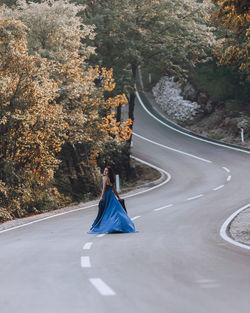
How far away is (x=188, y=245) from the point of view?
10.7 metres

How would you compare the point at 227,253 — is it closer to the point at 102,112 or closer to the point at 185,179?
the point at 102,112

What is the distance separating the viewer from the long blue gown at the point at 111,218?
13.3m

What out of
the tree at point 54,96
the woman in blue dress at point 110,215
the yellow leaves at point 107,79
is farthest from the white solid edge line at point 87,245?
the yellow leaves at point 107,79

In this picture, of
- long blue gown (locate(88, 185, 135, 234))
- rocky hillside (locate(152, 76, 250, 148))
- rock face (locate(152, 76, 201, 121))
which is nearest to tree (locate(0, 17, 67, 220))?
long blue gown (locate(88, 185, 135, 234))

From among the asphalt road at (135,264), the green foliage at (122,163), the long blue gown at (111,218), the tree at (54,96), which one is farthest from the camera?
the green foliage at (122,163)

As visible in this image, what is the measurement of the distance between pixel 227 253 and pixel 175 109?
134 ft

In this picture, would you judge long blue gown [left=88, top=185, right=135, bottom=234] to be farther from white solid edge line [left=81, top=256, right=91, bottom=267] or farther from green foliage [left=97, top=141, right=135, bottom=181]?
green foliage [left=97, top=141, right=135, bottom=181]

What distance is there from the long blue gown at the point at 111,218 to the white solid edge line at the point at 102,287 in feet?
21.0

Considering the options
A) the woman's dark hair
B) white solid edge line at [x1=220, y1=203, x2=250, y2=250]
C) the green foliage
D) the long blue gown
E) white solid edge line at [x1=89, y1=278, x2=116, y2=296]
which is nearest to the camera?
white solid edge line at [x1=89, y1=278, x2=116, y2=296]

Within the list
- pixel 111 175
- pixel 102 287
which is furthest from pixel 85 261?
pixel 111 175

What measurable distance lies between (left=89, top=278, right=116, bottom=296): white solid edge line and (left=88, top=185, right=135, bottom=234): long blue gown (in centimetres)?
640

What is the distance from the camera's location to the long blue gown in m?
13.3

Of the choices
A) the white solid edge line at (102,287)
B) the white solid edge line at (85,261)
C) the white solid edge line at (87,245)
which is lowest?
the white solid edge line at (87,245)

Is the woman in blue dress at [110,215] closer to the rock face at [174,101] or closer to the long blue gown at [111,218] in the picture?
the long blue gown at [111,218]
